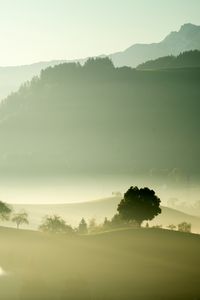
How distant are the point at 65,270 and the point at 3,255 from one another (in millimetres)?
13850

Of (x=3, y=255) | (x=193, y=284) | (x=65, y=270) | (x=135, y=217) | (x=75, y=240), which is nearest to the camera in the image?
(x=193, y=284)

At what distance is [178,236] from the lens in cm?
10688

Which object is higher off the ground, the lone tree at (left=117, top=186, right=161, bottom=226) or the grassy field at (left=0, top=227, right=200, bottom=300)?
the lone tree at (left=117, top=186, right=161, bottom=226)

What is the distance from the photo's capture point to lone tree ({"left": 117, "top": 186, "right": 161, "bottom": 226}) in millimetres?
115125

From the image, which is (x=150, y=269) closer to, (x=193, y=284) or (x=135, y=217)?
(x=193, y=284)

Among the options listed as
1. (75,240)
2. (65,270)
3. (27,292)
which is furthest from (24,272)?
(75,240)

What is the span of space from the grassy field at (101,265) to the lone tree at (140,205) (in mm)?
5860

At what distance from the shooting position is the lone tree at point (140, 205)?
4532 inches

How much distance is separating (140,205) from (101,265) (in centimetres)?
3180

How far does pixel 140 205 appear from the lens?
115 meters

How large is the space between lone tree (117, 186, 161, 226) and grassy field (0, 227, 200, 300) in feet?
19.2

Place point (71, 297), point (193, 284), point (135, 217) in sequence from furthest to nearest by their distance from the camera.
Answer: point (135, 217) < point (193, 284) < point (71, 297)

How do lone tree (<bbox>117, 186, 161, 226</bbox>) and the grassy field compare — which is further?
lone tree (<bbox>117, 186, 161, 226</bbox>)

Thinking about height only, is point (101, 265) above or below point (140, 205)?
below
